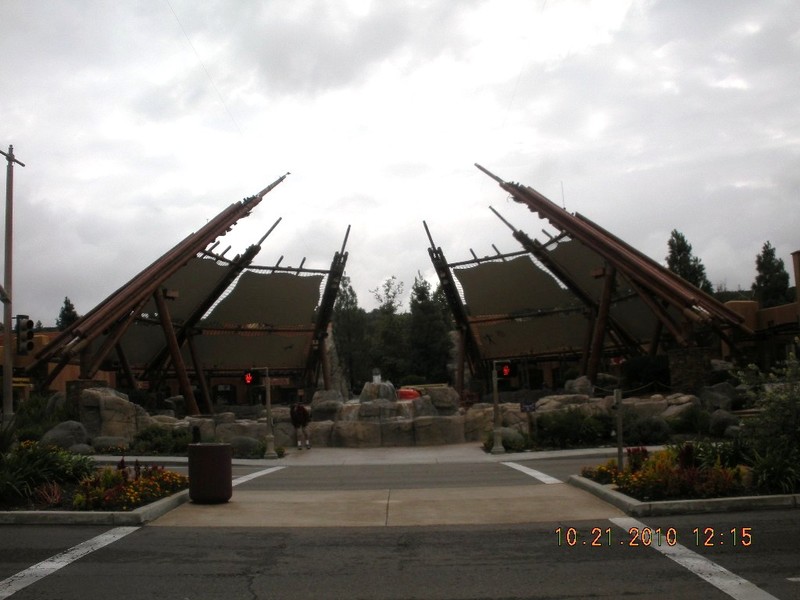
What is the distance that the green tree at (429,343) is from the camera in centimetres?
6994

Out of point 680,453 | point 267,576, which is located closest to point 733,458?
point 680,453

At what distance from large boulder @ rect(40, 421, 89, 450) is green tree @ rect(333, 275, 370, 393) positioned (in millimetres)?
43737

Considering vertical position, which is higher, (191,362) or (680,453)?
(191,362)

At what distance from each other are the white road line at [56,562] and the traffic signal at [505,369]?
1277 inches

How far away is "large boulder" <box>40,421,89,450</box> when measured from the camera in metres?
25.2

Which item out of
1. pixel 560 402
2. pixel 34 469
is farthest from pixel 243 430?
pixel 34 469

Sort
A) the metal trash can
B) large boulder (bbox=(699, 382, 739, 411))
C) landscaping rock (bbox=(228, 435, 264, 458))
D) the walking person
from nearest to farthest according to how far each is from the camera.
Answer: the metal trash can → landscaping rock (bbox=(228, 435, 264, 458)) → large boulder (bbox=(699, 382, 739, 411)) → the walking person

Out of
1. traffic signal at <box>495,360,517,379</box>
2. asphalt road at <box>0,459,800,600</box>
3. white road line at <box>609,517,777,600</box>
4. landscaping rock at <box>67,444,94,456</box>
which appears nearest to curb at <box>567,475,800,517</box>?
asphalt road at <box>0,459,800,600</box>

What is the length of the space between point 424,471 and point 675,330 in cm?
1776

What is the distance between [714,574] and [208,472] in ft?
25.0

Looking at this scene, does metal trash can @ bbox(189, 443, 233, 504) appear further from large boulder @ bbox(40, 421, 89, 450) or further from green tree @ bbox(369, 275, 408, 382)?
green tree @ bbox(369, 275, 408, 382)

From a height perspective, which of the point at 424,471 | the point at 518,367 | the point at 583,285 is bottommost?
the point at 424,471

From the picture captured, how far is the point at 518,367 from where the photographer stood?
53062 mm

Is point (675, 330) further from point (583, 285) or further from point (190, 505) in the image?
point (190, 505)
